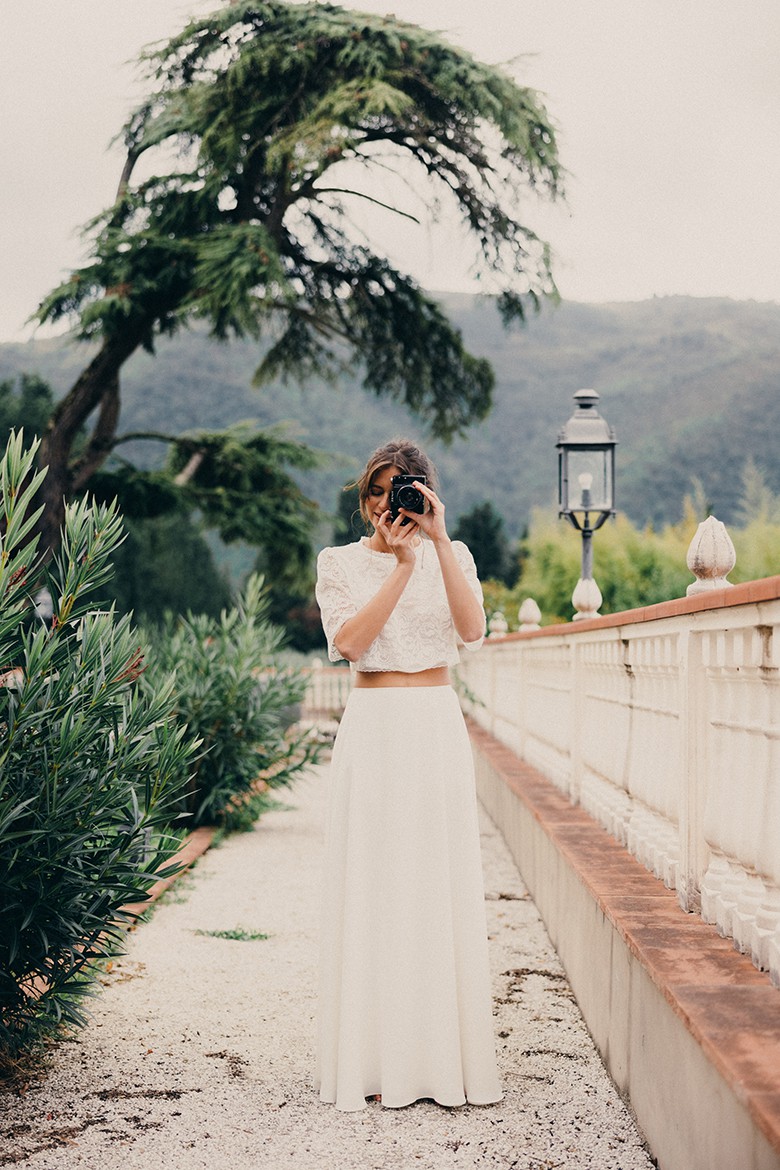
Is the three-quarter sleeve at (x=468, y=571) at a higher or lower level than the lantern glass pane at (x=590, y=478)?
lower

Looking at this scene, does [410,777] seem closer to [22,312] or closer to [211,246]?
[211,246]

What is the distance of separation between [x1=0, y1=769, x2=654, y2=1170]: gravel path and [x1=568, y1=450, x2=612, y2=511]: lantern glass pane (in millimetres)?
4384

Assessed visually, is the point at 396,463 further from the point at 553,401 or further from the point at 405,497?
the point at 553,401

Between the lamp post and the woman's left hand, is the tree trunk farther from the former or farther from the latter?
the woman's left hand

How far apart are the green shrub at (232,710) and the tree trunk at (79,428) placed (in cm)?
898

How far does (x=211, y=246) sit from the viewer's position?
53.4 feet

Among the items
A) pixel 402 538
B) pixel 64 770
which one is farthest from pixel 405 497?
pixel 64 770

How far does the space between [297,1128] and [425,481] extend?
5.59 feet

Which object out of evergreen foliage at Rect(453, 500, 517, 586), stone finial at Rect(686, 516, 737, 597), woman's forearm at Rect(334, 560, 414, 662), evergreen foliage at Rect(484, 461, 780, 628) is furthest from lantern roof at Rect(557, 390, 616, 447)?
evergreen foliage at Rect(453, 500, 517, 586)

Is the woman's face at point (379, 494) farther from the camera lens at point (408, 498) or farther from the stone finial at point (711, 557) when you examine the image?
the stone finial at point (711, 557)

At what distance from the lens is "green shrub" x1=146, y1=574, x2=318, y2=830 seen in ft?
28.3

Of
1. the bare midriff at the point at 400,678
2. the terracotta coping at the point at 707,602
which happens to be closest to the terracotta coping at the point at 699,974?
the terracotta coping at the point at 707,602

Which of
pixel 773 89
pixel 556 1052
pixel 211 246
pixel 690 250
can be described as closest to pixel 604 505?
pixel 556 1052

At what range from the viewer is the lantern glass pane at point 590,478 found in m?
9.24
